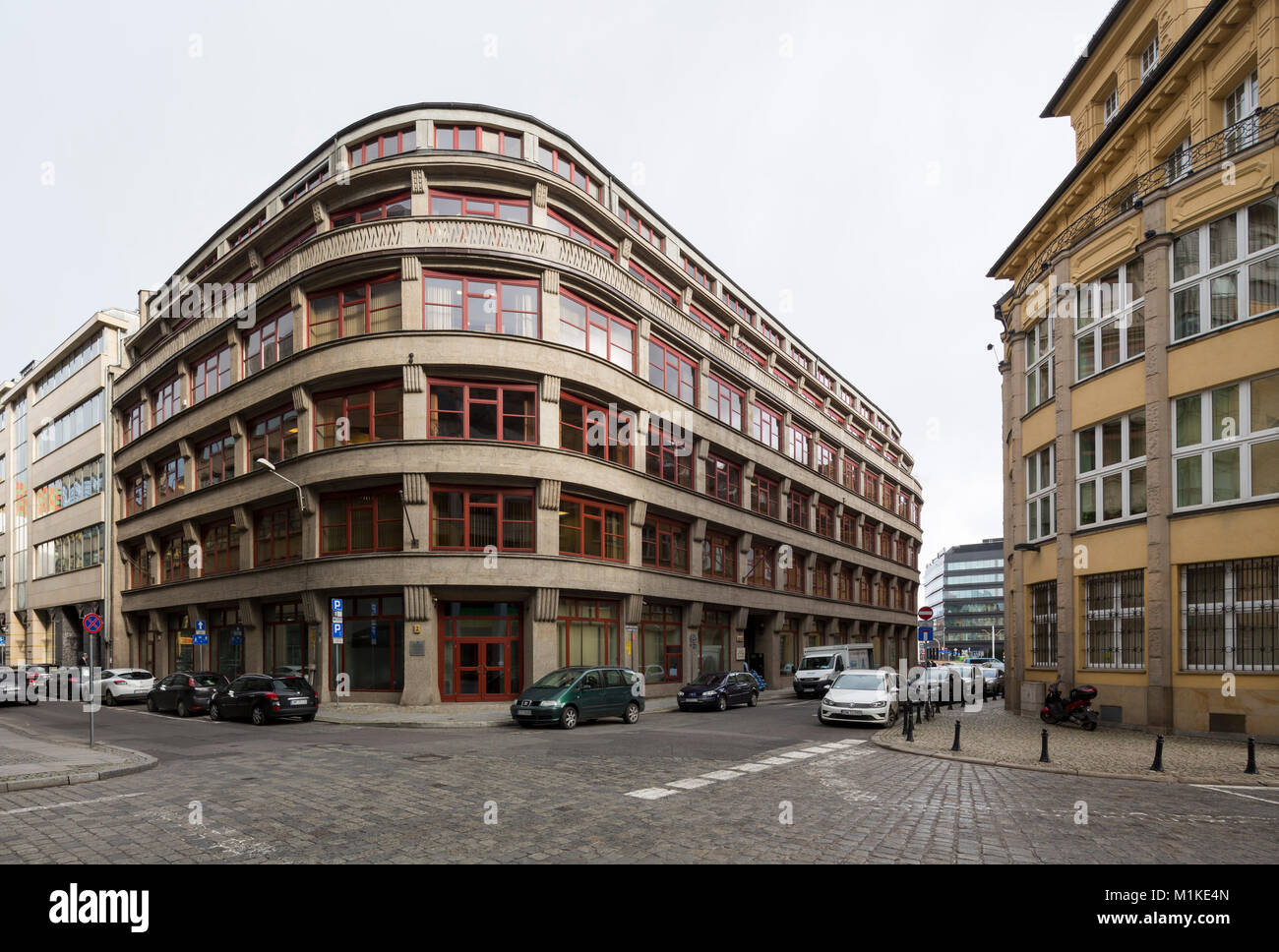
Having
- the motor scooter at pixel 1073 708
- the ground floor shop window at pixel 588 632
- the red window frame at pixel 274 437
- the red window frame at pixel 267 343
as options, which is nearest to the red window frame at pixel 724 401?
the ground floor shop window at pixel 588 632

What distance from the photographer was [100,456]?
5294cm

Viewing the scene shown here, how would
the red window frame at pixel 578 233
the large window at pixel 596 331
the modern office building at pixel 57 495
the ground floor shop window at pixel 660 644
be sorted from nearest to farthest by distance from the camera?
the large window at pixel 596 331, the red window frame at pixel 578 233, the ground floor shop window at pixel 660 644, the modern office building at pixel 57 495

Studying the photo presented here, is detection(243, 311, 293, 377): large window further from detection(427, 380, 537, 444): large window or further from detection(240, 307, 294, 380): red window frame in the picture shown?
detection(427, 380, 537, 444): large window

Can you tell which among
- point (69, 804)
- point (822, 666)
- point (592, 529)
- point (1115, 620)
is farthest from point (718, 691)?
point (69, 804)

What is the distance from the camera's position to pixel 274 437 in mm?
35500

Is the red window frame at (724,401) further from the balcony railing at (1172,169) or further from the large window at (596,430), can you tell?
the balcony railing at (1172,169)

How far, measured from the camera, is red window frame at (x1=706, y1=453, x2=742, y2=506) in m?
42.5

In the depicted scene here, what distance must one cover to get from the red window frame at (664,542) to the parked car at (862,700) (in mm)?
13356

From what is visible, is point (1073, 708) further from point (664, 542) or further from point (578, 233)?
point (578, 233)

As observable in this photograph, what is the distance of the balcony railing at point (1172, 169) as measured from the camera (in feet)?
61.8

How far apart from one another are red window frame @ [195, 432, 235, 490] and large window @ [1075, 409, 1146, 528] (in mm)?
33430

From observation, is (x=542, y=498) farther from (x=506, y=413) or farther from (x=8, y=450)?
(x=8, y=450)

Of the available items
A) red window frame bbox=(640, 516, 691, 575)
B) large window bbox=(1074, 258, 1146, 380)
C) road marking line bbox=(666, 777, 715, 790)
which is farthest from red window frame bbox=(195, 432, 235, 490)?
large window bbox=(1074, 258, 1146, 380)
